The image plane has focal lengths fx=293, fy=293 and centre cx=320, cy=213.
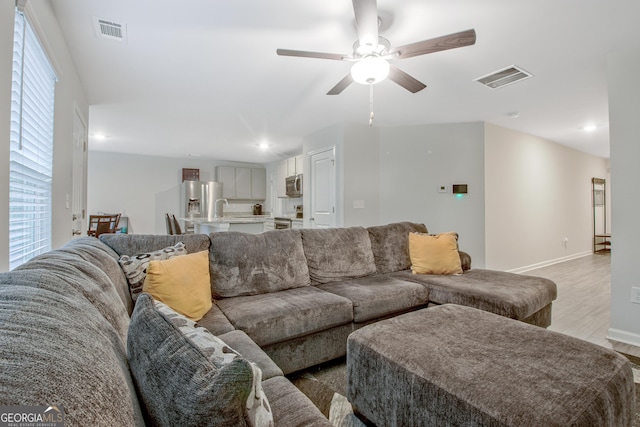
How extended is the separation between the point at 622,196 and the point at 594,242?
6197 mm

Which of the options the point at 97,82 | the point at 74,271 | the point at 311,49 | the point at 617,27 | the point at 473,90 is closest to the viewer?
the point at 74,271

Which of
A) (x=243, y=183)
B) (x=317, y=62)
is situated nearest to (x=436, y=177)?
(x=317, y=62)

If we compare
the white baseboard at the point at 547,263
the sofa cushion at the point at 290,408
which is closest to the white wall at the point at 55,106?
the sofa cushion at the point at 290,408

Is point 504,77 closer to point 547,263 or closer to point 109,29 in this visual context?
point 109,29

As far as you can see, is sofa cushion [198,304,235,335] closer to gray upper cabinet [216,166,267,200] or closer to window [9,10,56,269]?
Answer: window [9,10,56,269]

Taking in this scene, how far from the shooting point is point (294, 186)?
20.8 ft

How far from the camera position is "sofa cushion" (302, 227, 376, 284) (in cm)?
257

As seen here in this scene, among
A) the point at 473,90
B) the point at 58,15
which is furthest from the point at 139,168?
the point at 473,90

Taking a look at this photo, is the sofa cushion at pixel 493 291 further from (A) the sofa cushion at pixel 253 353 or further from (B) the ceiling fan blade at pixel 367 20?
(B) the ceiling fan blade at pixel 367 20

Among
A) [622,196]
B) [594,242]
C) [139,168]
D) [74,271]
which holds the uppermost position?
[139,168]

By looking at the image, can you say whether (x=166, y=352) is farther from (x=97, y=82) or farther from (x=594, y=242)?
(x=594, y=242)

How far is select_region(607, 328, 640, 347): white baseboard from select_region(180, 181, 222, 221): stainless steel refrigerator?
6.77 m

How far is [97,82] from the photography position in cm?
306

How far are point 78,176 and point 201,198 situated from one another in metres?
4.12
